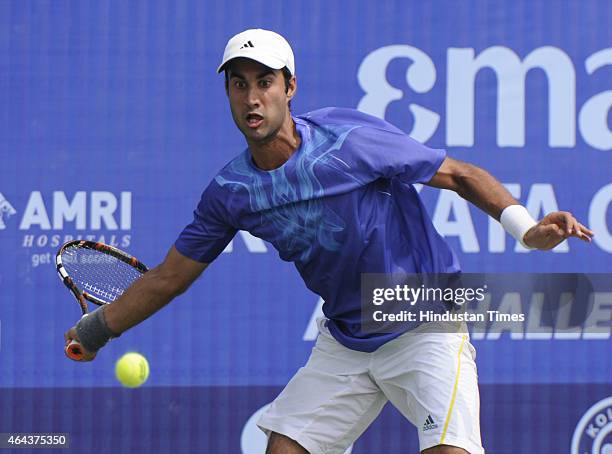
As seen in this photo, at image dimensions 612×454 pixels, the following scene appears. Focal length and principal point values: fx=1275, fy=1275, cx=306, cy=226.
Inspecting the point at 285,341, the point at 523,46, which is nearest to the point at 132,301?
the point at 285,341

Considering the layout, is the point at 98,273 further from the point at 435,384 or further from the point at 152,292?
the point at 435,384

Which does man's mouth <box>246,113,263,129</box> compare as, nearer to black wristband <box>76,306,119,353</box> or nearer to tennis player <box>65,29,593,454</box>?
tennis player <box>65,29,593,454</box>

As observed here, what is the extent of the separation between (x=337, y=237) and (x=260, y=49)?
0.55 m

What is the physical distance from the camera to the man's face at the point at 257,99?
3418mm

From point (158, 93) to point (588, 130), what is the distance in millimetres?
1616

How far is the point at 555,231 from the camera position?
3215 mm

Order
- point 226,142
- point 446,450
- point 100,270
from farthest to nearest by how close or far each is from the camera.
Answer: point 226,142
point 100,270
point 446,450

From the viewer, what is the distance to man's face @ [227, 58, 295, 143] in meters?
3.42

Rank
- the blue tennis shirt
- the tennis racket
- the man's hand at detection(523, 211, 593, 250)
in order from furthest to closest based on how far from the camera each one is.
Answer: the tennis racket → the blue tennis shirt → the man's hand at detection(523, 211, 593, 250)

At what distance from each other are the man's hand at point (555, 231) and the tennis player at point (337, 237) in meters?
0.02

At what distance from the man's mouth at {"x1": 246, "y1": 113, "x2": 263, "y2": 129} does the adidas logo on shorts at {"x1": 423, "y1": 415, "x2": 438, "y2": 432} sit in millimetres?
909

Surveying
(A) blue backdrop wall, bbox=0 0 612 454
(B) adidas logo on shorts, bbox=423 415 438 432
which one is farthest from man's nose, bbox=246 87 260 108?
(A) blue backdrop wall, bbox=0 0 612 454

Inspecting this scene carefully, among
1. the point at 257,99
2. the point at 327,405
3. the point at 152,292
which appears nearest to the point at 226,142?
the point at 152,292

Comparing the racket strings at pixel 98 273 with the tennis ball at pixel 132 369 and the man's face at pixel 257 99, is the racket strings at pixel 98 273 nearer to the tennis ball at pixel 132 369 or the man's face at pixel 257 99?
the tennis ball at pixel 132 369
